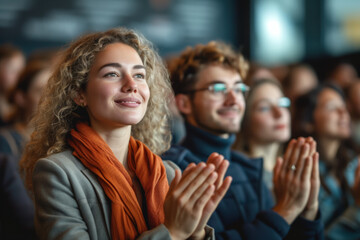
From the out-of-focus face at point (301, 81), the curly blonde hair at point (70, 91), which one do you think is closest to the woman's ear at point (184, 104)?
the curly blonde hair at point (70, 91)

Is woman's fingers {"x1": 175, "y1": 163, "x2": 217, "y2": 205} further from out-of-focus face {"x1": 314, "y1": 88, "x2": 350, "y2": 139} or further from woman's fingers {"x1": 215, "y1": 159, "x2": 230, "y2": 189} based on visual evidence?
out-of-focus face {"x1": 314, "y1": 88, "x2": 350, "y2": 139}

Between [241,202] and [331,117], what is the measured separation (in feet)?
4.61

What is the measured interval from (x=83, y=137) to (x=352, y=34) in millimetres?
5510

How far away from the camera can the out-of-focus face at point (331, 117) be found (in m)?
3.00

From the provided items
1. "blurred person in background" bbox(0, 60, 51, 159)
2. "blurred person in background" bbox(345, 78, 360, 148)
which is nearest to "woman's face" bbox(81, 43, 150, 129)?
"blurred person in background" bbox(0, 60, 51, 159)

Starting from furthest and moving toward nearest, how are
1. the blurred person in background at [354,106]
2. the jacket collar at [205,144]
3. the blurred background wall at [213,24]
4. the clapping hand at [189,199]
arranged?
the blurred background wall at [213,24]
the blurred person in background at [354,106]
the jacket collar at [205,144]
the clapping hand at [189,199]

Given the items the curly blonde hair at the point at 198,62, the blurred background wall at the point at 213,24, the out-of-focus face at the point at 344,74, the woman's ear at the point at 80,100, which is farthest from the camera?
the blurred background wall at the point at 213,24

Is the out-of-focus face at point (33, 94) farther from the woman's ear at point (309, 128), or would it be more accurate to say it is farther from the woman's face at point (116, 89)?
the woman's ear at point (309, 128)

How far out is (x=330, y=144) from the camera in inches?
120

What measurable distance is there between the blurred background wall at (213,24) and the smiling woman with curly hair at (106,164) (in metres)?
3.98

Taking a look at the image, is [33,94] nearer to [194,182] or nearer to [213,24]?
[194,182]

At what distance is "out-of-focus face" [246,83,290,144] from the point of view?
2631 mm

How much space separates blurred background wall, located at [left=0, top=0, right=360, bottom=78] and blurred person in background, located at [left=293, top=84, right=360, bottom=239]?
2630 mm

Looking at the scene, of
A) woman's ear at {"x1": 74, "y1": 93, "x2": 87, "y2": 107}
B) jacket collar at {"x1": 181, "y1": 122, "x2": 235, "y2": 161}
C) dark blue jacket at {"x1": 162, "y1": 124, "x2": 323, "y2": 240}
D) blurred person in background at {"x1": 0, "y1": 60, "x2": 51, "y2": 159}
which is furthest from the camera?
blurred person in background at {"x1": 0, "y1": 60, "x2": 51, "y2": 159}
